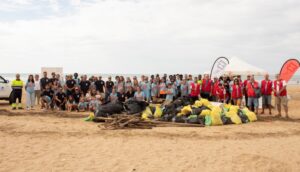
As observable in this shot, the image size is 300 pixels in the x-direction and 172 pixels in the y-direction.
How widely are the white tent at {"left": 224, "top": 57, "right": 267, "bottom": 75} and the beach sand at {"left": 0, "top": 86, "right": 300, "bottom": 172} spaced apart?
10476 millimetres

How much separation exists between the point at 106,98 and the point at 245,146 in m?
7.95

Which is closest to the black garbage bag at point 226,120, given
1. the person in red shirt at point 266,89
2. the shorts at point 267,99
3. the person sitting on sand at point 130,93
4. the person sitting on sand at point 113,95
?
the person in red shirt at point 266,89

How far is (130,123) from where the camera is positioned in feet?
34.0

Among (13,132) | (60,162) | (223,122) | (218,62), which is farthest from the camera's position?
(218,62)

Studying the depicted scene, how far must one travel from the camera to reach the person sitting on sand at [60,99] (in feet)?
47.6

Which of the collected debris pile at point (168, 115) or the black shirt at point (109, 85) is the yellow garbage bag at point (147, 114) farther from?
the black shirt at point (109, 85)

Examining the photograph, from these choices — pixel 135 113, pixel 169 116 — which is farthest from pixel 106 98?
pixel 169 116

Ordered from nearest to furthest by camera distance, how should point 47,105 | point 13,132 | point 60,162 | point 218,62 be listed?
point 60,162, point 13,132, point 47,105, point 218,62

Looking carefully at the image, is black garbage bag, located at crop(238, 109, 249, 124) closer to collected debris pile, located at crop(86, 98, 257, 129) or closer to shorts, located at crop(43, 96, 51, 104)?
collected debris pile, located at crop(86, 98, 257, 129)

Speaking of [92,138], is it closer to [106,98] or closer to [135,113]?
[135,113]

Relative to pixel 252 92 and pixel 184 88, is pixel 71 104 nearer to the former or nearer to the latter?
pixel 184 88

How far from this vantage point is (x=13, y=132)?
30.4 ft

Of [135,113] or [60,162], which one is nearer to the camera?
[60,162]

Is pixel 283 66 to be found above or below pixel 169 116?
above
